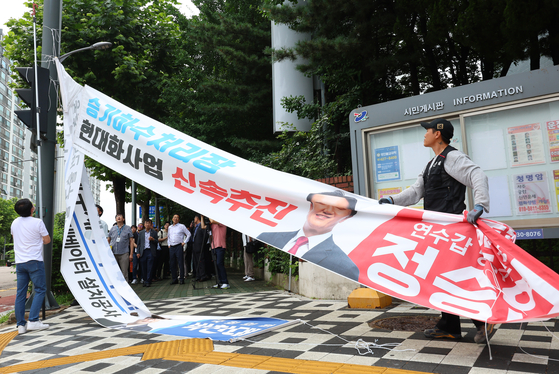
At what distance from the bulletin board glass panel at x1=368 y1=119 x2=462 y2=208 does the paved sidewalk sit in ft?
6.04

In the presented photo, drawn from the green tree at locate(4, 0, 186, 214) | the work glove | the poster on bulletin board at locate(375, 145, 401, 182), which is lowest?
the work glove

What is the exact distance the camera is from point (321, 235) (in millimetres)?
4094

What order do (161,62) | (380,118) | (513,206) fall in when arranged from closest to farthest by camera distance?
(513,206) < (380,118) < (161,62)

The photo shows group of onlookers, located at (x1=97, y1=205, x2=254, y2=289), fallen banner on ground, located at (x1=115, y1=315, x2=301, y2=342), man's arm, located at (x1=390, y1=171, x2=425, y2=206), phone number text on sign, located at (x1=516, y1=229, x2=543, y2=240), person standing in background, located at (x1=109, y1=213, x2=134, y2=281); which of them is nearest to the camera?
man's arm, located at (x1=390, y1=171, x2=425, y2=206)

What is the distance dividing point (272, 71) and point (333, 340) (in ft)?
44.8

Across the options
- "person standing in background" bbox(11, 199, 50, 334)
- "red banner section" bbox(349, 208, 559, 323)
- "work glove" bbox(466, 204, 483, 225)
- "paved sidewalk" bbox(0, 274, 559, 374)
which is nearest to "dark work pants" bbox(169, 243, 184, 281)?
"paved sidewalk" bbox(0, 274, 559, 374)

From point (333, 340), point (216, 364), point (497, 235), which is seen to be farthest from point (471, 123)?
point (216, 364)

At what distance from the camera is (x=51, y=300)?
24.6 feet

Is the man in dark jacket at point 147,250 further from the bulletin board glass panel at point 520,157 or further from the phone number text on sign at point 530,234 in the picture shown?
the phone number text on sign at point 530,234

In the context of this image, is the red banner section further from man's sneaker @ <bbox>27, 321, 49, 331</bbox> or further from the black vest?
man's sneaker @ <bbox>27, 321, 49, 331</bbox>

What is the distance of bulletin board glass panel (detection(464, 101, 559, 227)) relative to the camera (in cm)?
561

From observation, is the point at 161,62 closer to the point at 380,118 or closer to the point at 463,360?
the point at 380,118

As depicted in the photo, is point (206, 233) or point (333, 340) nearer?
point (333, 340)

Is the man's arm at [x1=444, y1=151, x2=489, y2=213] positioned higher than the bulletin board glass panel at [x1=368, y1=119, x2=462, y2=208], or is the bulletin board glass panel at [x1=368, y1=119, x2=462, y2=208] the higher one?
the bulletin board glass panel at [x1=368, y1=119, x2=462, y2=208]
